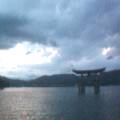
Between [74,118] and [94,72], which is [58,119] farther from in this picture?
[94,72]

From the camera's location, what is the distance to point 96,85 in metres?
146

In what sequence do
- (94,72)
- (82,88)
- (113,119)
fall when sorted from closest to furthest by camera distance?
(113,119) < (94,72) < (82,88)

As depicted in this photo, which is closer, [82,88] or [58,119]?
[58,119]

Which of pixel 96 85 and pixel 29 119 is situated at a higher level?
pixel 96 85

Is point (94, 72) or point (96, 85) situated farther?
point (96, 85)

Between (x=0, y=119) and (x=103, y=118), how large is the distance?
14999 mm

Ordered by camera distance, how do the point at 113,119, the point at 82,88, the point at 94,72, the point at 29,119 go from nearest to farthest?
the point at 113,119 < the point at 29,119 < the point at 94,72 < the point at 82,88

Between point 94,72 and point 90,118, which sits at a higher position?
point 94,72

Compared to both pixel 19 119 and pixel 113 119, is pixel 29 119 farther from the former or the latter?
pixel 113 119

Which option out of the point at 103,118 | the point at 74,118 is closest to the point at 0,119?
the point at 74,118

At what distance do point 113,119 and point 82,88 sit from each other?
92490 millimetres

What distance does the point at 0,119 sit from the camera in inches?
2135

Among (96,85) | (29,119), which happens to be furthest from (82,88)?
(29,119)

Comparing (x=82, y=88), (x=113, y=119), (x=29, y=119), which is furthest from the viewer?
(x=82, y=88)
